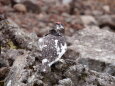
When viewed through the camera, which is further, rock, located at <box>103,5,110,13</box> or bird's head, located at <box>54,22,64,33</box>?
rock, located at <box>103,5,110,13</box>

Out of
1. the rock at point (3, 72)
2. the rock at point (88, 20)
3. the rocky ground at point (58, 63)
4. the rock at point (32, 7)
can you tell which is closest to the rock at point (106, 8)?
the rock at point (88, 20)

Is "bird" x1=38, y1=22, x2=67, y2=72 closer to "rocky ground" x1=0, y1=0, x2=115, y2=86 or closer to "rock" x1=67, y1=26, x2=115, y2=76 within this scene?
"rocky ground" x1=0, y1=0, x2=115, y2=86

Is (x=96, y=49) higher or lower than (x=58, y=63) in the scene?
lower

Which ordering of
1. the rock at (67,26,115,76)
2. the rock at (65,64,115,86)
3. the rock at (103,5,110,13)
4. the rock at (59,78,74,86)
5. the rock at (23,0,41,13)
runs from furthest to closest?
the rock at (103,5,110,13), the rock at (23,0,41,13), the rock at (67,26,115,76), the rock at (65,64,115,86), the rock at (59,78,74,86)

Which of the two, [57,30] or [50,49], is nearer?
[50,49]

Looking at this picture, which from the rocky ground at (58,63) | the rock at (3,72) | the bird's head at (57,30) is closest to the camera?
the rocky ground at (58,63)

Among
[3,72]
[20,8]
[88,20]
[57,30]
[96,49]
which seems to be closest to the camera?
[57,30]

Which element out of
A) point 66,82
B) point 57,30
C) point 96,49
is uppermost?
point 57,30

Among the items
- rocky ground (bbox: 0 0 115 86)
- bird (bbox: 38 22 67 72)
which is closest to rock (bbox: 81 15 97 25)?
rocky ground (bbox: 0 0 115 86)

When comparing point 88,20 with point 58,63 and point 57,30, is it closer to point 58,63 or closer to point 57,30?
point 57,30

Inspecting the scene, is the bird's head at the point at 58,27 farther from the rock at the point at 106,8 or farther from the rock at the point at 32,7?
the rock at the point at 106,8

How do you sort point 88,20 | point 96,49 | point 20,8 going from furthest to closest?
point 88,20, point 20,8, point 96,49

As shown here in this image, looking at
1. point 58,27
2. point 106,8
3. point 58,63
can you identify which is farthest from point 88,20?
point 58,63
